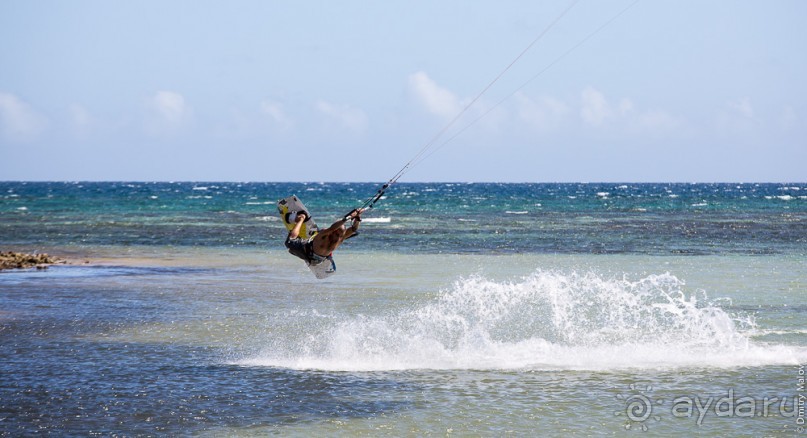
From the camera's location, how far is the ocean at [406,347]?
36.4 feet

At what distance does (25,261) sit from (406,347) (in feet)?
61.7

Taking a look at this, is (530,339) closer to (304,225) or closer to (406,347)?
(406,347)

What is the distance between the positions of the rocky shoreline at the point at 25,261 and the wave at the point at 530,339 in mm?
14435

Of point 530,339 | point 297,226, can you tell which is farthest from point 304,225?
point 530,339

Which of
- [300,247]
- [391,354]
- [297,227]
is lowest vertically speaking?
[391,354]

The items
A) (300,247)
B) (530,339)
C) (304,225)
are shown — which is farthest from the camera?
(530,339)

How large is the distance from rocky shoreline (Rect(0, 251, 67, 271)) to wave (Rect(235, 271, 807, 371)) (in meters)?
14.4

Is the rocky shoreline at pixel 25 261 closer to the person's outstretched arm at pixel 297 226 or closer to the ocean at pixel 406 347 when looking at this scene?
the ocean at pixel 406 347

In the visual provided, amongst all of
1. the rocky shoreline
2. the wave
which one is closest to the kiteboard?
the wave

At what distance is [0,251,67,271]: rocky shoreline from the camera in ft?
94.1

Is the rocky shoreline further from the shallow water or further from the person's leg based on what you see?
the person's leg

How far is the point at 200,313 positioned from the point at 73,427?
28.3ft

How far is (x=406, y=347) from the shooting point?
15.3 meters

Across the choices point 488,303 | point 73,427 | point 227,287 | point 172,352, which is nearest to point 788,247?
point 488,303
